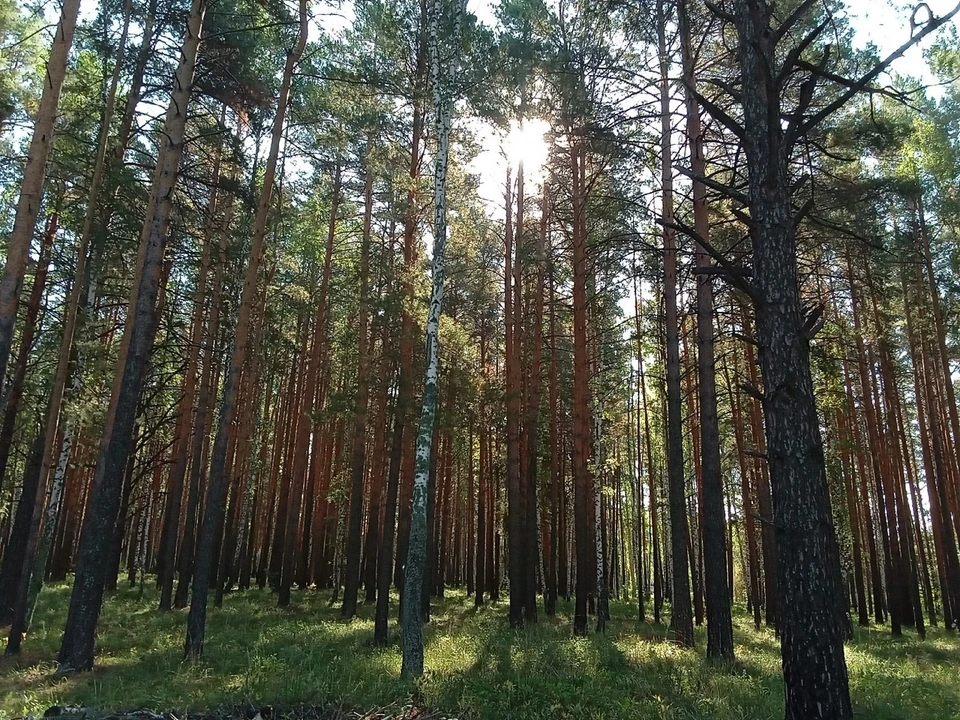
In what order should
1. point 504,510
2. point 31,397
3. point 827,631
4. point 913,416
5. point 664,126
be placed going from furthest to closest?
point 913,416 → point 504,510 → point 31,397 → point 664,126 → point 827,631

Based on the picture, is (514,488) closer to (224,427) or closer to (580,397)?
(580,397)

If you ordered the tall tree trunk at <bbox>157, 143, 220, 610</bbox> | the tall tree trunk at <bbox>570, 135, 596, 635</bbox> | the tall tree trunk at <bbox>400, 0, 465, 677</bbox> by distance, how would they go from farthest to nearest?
the tall tree trunk at <bbox>157, 143, 220, 610</bbox>
the tall tree trunk at <bbox>570, 135, 596, 635</bbox>
the tall tree trunk at <bbox>400, 0, 465, 677</bbox>

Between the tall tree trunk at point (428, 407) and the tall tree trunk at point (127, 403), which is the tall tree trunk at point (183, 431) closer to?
the tall tree trunk at point (127, 403)

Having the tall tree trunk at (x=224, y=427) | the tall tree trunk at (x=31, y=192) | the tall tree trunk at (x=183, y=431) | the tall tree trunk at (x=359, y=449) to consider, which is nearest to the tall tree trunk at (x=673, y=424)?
the tall tree trunk at (x=359, y=449)

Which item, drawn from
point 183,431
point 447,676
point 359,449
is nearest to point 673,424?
point 447,676

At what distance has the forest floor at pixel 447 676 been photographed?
6547 millimetres

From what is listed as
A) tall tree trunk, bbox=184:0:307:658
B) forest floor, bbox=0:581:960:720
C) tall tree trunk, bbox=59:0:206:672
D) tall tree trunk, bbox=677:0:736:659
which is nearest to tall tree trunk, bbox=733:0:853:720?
forest floor, bbox=0:581:960:720

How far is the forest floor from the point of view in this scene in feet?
21.5

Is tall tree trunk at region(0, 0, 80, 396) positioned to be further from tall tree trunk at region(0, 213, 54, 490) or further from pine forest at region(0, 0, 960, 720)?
tall tree trunk at region(0, 213, 54, 490)

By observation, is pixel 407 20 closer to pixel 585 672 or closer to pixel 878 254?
pixel 878 254

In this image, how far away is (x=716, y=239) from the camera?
13.0m

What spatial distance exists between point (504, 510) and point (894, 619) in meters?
13.2

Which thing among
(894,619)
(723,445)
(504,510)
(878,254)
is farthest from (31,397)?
(894,619)

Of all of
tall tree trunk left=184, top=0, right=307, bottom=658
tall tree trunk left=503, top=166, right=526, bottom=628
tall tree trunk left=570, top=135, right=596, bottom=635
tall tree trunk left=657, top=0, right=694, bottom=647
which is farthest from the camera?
tall tree trunk left=503, top=166, right=526, bottom=628
